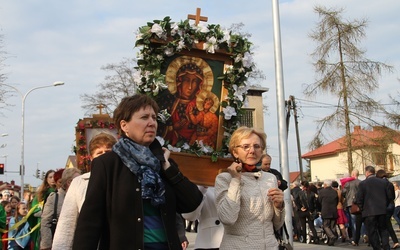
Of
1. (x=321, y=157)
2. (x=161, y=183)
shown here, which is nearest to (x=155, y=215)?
(x=161, y=183)

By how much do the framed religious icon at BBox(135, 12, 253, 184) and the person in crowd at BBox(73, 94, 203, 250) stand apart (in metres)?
1.65

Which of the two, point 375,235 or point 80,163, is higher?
point 80,163

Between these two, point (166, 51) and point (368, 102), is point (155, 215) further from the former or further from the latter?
point (368, 102)

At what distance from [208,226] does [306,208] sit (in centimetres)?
1340

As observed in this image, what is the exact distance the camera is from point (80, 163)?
11875mm

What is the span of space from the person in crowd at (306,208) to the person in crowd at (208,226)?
1311cm

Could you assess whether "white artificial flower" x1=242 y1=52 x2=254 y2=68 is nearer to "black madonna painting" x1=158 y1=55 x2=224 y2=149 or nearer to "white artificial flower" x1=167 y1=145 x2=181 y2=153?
"black madonna painting" x1=158 y1=55 x2=224 y2=149

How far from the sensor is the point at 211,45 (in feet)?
19.3

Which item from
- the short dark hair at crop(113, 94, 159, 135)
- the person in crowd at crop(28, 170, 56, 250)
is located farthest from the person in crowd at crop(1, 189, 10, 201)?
A: the short dark hair at crop(113, 94, 159, 135)

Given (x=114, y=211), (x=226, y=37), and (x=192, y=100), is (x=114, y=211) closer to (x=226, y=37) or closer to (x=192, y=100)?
(x=192, y=100)

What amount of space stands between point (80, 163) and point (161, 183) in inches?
333

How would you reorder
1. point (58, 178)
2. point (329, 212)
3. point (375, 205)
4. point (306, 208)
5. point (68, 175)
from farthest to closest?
point (306, 208) < point (329, 212) < point (375, 205) < point (58, 178) < point (68, 175)

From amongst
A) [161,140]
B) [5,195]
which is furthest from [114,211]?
[5,195]

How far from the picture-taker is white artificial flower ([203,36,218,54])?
231 inches
